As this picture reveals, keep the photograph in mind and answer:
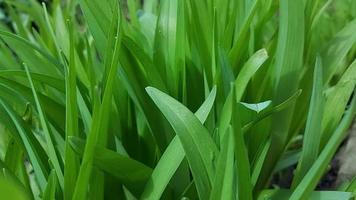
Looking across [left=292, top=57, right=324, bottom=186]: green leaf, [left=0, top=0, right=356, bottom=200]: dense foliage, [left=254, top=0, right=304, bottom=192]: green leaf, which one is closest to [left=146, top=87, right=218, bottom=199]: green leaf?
[left=0, top=0, right=356, bottom=200]: dense foliage

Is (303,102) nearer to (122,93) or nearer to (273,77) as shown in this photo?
(273,77)

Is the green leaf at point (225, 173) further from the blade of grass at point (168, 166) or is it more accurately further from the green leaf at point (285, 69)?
the green leaf at point (285, 69)

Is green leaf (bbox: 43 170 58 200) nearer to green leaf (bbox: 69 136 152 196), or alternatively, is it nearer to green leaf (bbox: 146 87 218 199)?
green leaf (bbox: 69 136 152 196)

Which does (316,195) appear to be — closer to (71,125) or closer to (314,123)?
(314,123)

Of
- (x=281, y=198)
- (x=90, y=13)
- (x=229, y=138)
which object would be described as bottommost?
(x=281, y=198)

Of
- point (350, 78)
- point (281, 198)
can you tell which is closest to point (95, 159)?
point (281, 198)

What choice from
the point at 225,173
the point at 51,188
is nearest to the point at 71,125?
the point at 51,188

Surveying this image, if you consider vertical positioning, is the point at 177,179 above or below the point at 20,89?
below

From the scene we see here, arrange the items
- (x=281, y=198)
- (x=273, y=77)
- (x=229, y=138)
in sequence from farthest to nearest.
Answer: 1. (x=273, y=77)
2. (x=281, y=198)
3. (x=229, y=138)

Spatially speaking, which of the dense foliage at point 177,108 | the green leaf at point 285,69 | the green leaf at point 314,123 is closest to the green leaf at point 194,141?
the dense foliage at point 177,108
